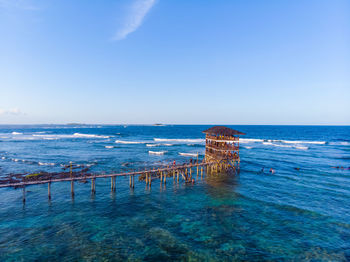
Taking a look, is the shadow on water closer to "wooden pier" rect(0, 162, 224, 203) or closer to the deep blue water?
the deep blue water

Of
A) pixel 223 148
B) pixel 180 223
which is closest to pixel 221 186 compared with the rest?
pixel 223 148

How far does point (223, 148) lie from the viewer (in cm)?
3750

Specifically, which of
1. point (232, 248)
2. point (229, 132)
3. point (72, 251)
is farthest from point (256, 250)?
point (229, 132)

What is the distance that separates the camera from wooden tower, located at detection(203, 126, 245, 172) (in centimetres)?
3706

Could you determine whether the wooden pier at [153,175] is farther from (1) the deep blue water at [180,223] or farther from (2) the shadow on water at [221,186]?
(2) the shadow on water at [221,186]

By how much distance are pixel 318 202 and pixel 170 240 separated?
846 inches

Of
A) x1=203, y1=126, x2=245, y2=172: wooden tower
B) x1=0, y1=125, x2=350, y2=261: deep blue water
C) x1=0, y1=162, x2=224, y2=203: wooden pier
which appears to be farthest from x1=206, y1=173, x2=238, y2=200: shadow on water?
x1=203, y1=126, x2=245, y2=172: wooden tower

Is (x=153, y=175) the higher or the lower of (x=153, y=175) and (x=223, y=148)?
the lower

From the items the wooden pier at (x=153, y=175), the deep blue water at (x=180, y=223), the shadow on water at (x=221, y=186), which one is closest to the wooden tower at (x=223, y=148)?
the wooden pier at (x=153, y=175)

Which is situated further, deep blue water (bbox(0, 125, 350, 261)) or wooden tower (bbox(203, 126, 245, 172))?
wooden tower (bbox(203, 126, 245, 172))

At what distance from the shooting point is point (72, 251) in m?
15.4

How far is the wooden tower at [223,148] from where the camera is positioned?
3706 centimetres

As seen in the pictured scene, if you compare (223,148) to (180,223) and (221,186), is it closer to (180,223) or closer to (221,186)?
(221,186)

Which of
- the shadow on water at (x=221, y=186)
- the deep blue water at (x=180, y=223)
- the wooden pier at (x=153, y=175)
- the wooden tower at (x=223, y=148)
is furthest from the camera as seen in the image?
Answer: the wooden tower at (x=223, y=148)
